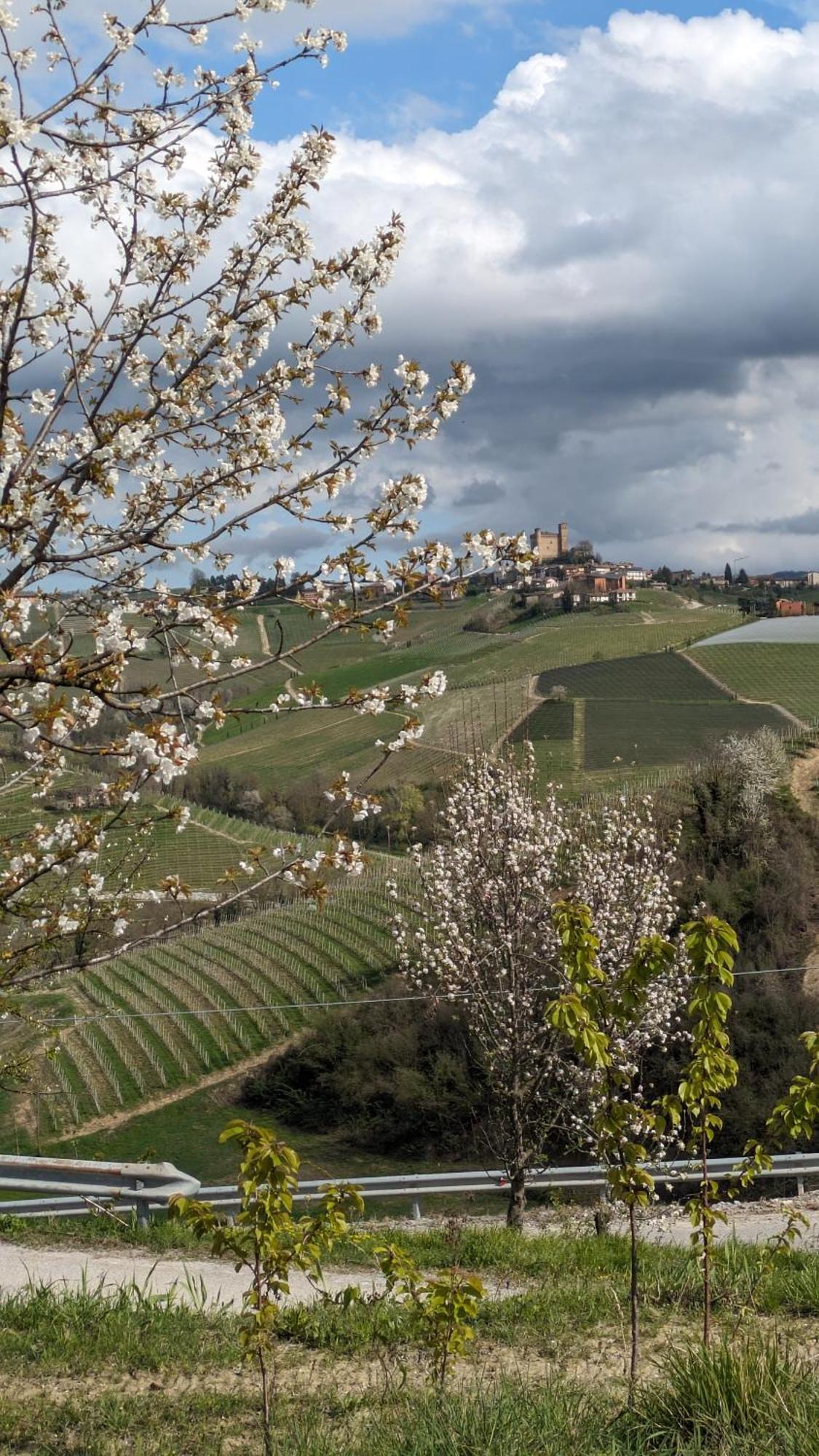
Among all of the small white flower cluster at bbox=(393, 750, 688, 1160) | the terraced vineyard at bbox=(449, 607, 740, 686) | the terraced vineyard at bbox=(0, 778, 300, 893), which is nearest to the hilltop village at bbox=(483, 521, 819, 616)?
the terraced vineyard at bbox=(449, 607, 740, 686)

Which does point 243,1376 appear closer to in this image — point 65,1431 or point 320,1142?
point 65,1431

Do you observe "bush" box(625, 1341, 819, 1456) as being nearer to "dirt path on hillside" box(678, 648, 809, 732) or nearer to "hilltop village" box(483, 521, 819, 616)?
"dirt path on hillside" box(678, 648, 809, 732)

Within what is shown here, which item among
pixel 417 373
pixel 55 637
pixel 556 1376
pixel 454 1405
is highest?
pixel 417 373

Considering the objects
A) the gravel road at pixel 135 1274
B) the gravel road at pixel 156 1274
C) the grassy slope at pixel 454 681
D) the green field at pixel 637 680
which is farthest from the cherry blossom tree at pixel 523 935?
the green field at pixel 637 680

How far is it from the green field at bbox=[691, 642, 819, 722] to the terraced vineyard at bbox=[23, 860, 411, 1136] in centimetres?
2322

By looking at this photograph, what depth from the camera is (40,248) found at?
6.11 metres

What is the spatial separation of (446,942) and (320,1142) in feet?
47.8

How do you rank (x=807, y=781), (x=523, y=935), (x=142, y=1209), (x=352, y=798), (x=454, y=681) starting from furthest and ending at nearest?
(x=454, y=681)
(x=807, y=781)
(x=523, y=935)
(x=142, y=1209)
(x=352, y=798)

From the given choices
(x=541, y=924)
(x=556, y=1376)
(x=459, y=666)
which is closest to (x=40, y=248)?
(x=556, y=1376)

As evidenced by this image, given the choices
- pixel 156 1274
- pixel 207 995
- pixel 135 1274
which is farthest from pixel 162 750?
pixel 207 995

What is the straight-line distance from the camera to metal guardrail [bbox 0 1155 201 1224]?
403 inches

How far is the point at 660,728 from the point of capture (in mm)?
54656

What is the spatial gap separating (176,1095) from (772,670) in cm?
4188

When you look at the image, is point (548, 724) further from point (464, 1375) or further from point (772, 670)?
point (464, 1375)
